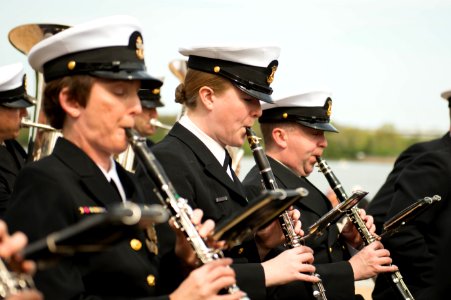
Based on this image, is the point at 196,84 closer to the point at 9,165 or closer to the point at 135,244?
the point at 135,244

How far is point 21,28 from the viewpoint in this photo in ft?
22.5

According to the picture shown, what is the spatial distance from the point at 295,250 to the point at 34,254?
7.34 feet

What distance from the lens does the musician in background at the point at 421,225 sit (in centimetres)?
634

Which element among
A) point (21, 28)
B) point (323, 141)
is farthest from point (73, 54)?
point (21, 28)

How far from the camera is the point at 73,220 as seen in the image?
355 centimetres

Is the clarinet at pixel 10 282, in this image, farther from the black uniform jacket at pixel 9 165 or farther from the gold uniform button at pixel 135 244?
the black uniform jacket at pixel 9 165

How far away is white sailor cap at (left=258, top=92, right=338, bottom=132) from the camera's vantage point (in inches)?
237

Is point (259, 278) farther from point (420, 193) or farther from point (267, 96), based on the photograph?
point (420, 193)

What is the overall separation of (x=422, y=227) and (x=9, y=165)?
2.83 m

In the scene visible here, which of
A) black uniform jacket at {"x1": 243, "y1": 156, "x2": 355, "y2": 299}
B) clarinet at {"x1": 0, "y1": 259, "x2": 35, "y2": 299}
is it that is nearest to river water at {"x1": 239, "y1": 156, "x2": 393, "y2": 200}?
black uniform jacket at {"x1": 243, "y1": 156, "x2": 355, "y2": 299}

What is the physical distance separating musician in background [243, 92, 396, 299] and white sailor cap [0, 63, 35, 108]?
1.74 m

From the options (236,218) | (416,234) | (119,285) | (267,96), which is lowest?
(416,234)

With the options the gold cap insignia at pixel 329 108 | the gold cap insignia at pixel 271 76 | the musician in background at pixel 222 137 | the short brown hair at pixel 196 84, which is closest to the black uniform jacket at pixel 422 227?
the gold cap insignia at pixel 329 108

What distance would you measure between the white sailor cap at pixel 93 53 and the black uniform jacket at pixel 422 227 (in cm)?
305
